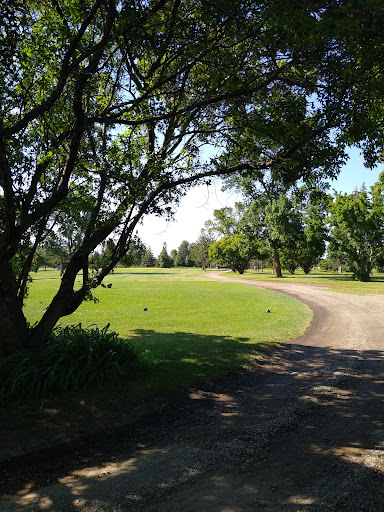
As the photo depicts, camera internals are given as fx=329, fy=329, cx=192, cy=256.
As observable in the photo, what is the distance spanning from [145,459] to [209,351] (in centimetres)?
464

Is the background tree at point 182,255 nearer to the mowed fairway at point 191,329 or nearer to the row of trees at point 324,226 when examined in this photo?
the row of trees at point 324,226

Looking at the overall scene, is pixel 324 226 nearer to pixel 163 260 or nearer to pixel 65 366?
pixel 65 366

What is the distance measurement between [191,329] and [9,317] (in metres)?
6.78

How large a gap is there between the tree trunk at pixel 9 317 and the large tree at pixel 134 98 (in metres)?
0.02

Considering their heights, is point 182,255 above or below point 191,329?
above

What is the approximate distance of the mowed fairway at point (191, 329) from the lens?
6895 mm

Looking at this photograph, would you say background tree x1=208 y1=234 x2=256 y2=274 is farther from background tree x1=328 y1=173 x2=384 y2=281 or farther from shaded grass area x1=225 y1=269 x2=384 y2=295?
background tree x1=328 y1=173 x2=384 y2=281

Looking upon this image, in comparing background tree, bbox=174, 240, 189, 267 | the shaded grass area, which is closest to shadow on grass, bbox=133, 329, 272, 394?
the shaded grass area

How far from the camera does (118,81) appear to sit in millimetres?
6613

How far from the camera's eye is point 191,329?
1170 centimetres

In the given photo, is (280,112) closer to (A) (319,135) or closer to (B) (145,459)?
(A) (319,135)

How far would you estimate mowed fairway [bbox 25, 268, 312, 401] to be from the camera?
22.6ft

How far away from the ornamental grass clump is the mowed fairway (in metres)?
0.53

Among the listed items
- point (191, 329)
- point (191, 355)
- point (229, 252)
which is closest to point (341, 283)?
point (191, 329)
